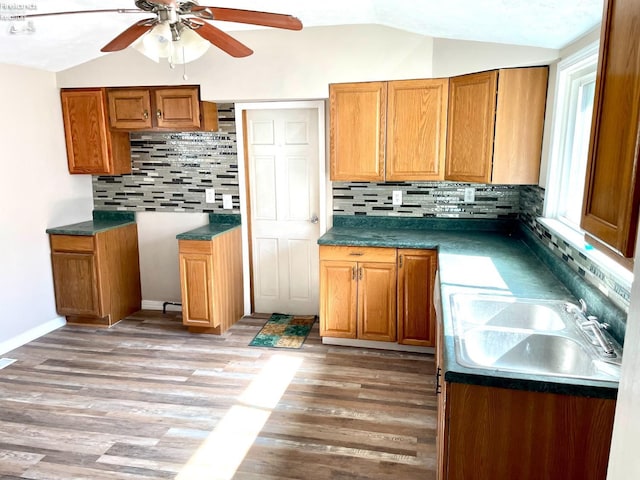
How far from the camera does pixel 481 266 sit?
107 inches

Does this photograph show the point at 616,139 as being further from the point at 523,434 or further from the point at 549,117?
the point at 549,117

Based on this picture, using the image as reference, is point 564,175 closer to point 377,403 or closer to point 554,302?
point 554,302

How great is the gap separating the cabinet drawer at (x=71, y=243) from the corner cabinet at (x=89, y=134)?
0.61 meters

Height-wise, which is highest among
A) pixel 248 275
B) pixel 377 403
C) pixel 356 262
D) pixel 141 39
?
pixel 141 39

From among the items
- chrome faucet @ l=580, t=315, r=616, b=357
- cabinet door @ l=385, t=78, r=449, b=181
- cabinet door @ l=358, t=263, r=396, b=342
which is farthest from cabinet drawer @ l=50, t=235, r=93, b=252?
chrome faucet @ l=580, t=315, r=616, b=357

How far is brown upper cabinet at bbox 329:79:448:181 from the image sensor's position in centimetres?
336

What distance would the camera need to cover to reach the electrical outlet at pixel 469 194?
3.70 m

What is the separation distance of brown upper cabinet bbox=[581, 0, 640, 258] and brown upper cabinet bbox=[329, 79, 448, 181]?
2222 mm

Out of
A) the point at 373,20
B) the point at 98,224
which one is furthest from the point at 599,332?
the point at 98,224

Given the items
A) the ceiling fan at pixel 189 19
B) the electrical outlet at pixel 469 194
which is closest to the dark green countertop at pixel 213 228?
the ceiling fan at pixel 189 19

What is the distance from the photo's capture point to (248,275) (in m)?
4.33

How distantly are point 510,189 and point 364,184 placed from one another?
1141 millimetres

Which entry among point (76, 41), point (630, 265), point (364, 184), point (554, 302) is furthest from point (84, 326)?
point (630, 265)

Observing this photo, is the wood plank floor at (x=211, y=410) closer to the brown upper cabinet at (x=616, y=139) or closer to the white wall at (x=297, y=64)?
the brown upper cabinet at (x=616, y=139)
